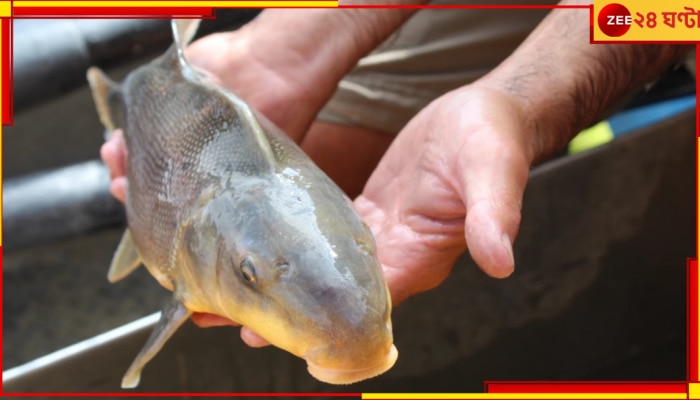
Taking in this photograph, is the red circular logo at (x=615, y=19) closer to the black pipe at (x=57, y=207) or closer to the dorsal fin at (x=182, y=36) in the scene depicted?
the dorsal fin at (x=182, y=36)

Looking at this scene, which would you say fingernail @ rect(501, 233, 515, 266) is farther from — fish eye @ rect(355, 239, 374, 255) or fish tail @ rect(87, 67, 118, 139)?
fish tail @ rect(87, 67, 118, 139)

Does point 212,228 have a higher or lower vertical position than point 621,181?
higher

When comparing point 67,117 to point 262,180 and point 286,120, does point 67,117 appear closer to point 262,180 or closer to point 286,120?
point 286,120

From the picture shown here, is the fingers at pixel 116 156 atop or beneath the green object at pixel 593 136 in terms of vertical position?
atop

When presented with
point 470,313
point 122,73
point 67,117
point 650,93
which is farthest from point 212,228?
point 67,117

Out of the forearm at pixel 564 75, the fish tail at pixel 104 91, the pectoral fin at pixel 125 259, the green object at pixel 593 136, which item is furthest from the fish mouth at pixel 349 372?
the green object at pixel 593 136

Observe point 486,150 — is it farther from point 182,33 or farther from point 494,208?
point 182,33

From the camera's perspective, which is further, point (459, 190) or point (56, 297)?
point (56, 297)
